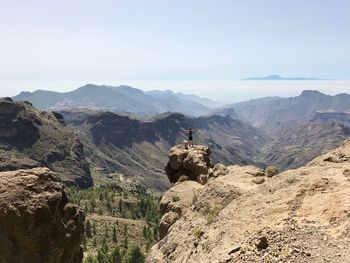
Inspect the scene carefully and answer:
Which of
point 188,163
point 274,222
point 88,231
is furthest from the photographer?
point 88,231

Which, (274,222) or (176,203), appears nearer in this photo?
(274,222)

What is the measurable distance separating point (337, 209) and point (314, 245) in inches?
129

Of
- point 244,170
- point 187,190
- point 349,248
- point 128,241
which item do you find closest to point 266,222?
point 349,248

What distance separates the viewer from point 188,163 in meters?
64.0

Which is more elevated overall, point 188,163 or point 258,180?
point 258,180

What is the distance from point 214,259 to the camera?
2509 centimetres

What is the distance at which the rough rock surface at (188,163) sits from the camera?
2435 inches

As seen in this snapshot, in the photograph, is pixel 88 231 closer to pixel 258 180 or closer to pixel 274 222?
pixel 258 180

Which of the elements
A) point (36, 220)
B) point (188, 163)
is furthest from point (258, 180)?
point (188, 163)

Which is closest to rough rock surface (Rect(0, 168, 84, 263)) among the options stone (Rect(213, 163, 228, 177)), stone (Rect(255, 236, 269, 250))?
stone (Rect(213, 163, 228, 177))

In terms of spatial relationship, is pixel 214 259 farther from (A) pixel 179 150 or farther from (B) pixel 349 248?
(A) pixel 179 150

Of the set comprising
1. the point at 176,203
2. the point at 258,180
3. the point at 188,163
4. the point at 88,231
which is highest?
the point at 258,180

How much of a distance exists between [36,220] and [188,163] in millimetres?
31361

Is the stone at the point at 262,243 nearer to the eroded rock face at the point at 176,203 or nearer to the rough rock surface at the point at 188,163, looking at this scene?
the eroded rock face at the point at 176,203
